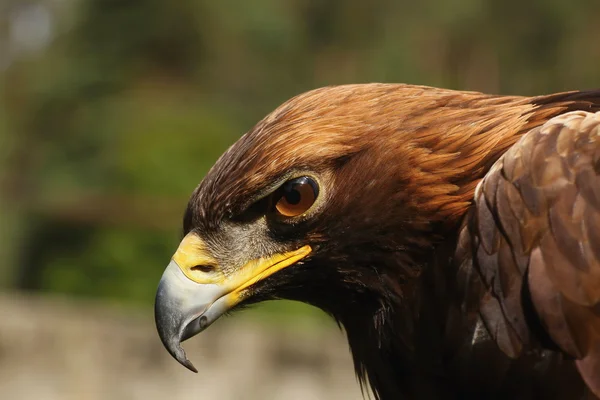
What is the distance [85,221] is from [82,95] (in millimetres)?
2871

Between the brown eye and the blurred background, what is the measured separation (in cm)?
757

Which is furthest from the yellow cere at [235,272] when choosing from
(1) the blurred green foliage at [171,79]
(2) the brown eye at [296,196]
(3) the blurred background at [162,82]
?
(1) the blurred green foliage at [171,79]

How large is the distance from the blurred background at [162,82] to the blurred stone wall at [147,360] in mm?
1218

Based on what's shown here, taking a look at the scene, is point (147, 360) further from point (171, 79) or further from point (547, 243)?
point (171, 79)

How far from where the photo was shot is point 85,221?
1395cm

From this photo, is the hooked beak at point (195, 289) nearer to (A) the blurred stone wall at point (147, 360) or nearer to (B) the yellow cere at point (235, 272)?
(B) the yellow cere at point (235, 272)

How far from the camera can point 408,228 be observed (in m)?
2.41

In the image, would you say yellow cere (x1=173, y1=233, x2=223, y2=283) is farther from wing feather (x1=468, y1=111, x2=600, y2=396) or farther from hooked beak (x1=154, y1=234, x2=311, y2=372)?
wing feather (x1=468, y1=111, x2=600, y2=396)

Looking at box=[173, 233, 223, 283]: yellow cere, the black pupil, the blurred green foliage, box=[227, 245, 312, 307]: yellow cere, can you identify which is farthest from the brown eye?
the blurred green foliage

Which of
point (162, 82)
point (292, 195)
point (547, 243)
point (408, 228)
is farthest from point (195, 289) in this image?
point (162, 82)

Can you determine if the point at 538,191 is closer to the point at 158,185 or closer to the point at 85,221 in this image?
the point at 158,185

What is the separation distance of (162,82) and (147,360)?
10.3m

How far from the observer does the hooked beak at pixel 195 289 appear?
2393mm

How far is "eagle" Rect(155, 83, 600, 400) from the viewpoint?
2182 mm
